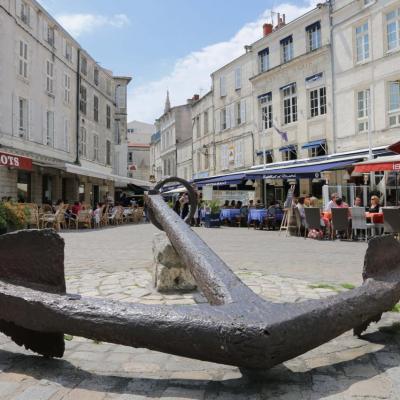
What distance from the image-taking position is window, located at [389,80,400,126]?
54.3 feet

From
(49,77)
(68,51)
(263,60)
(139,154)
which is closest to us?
(49,77)

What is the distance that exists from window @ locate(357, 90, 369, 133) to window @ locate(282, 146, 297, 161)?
400cm

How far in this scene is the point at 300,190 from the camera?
2062cm

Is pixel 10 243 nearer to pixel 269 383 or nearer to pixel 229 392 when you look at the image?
pixel 229 392

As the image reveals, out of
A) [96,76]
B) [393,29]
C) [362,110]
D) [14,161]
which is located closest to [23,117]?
[14,161]

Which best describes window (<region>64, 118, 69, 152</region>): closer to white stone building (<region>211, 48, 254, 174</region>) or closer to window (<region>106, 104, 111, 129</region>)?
window (<region>106, 104, 111, 129</region>)

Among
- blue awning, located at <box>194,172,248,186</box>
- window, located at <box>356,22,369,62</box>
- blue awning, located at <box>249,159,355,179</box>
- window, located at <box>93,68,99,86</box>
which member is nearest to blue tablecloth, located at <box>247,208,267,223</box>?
blue awning, located at <box>194,172,248,186</box>

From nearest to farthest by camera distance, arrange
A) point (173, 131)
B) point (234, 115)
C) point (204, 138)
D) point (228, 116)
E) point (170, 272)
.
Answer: point (170, 272)
point (234, 115)
point (228, 116)
point (204, 138)
point (173, 131)

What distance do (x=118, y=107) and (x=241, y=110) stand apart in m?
12.4

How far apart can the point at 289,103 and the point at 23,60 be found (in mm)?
12621

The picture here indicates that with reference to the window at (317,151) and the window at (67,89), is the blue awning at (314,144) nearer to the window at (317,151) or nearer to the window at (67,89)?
the window at (317,151)

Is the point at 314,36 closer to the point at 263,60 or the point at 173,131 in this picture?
the point at 263,60

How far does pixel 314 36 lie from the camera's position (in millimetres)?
20844

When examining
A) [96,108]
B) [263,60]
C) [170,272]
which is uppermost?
[263,60]
